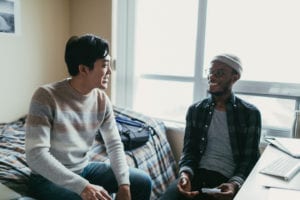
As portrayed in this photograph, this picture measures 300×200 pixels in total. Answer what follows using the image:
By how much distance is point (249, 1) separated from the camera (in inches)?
94.7

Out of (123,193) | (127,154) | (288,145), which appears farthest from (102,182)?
(288,145)

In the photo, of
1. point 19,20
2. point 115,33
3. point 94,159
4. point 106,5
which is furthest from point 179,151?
point 19,20

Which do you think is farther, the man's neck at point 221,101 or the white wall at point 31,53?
the white wall at point 31,53

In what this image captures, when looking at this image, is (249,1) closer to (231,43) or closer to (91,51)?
(231,43)

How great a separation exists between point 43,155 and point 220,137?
1.05 m

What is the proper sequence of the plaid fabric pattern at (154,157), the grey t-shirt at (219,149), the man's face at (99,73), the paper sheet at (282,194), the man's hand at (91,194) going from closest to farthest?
the paper sheet at (282,194) → the man's hand at (91,194) → the man's face at (99,73) → the grey t-shirt at (219,149) → the plaid fabric pattern at (154,157)

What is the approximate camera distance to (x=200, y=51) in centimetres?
264

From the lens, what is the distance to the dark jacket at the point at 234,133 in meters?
1.78

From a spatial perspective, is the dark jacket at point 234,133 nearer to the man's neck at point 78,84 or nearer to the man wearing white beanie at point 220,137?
the man wearing white beanie at point 220,137

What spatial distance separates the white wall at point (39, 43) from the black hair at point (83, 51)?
3.91 ft

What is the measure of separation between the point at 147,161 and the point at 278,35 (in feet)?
4.51

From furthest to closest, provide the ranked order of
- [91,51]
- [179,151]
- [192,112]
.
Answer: [179,151]
[192,112]
[91,51]

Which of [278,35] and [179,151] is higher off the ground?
[278,35]

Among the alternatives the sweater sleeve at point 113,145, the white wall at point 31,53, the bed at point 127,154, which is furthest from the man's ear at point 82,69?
the white wall at point 31,53
